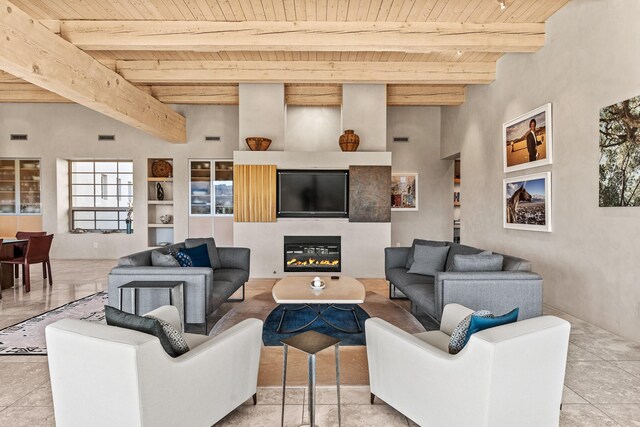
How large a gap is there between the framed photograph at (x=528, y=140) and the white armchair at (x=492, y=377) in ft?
11.2

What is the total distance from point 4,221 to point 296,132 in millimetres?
6911

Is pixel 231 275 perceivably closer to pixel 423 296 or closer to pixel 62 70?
pixel 423 296

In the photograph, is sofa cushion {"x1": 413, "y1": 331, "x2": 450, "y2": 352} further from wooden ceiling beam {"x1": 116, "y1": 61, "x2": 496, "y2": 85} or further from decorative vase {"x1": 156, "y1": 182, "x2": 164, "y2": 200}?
decorative vase {"x1": 156, "y1": 182, "x2": 164, "y2": 200}

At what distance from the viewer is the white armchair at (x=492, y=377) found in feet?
4.99

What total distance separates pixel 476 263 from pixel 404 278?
1034 mm

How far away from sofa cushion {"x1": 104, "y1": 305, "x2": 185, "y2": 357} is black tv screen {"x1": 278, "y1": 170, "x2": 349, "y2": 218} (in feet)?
15.4

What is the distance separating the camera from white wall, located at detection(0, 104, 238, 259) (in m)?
7.91

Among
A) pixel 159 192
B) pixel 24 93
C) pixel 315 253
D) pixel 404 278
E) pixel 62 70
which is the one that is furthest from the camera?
pixel 159 192

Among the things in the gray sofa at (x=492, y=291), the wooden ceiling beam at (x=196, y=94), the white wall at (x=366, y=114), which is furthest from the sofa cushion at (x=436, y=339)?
the wooden ceiling beam at (x=196, y=94)

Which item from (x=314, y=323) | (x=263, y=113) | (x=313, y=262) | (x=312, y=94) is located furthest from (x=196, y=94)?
(x=314, y=323)

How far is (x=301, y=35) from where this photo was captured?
168 inches

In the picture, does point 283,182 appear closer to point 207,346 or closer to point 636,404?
point 207,346

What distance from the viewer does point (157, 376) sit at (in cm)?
153

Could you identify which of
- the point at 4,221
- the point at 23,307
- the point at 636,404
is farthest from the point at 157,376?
the point at 4,221
